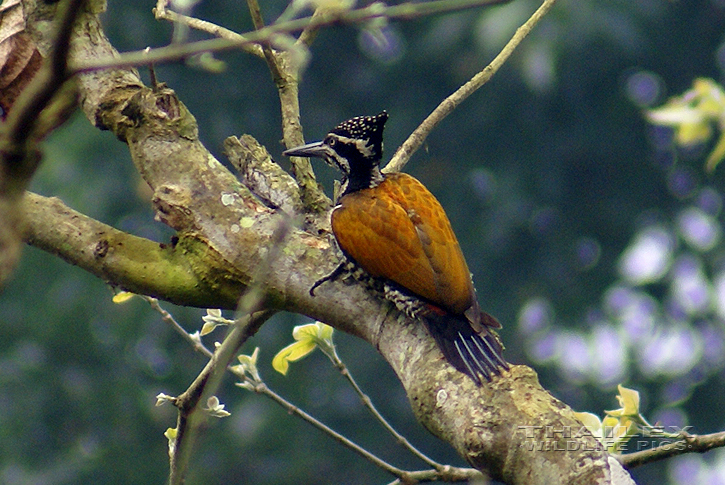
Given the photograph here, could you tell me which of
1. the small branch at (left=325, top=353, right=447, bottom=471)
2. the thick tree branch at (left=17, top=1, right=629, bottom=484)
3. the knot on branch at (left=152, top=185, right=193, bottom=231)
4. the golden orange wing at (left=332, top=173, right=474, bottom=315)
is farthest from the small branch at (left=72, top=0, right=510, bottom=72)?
the golden orange wing at (left=332, top=173, right=474, bottom=315)

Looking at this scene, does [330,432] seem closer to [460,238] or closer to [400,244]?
[400,244]

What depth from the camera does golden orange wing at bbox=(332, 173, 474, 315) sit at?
2.55 metres

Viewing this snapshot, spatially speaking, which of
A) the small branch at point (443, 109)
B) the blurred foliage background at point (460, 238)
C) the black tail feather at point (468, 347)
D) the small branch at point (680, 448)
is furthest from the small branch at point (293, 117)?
Result: the blurred foliage background at point (460, 238)

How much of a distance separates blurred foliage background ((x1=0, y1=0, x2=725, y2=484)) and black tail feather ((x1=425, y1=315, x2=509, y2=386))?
5.55m

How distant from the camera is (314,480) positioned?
9.26m

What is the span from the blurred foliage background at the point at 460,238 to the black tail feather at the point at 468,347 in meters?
5.55

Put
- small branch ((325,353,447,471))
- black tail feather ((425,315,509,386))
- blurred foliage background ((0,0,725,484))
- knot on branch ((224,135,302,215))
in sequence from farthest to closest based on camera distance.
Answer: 1. blurred foliage background ((0,0,725,484))
2. knot on branch ((224,135,302,215))
3. small branch ((325,353,447,471))
4. black tail feather ((425,315,509,386))

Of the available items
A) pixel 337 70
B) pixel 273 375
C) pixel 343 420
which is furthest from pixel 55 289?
pixel 337 70

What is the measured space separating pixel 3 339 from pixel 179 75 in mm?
3453

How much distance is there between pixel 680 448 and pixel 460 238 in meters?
8.08

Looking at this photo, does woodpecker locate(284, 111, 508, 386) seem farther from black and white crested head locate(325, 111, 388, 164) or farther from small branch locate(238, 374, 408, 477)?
small branch locate(238, 374, 408, 477)

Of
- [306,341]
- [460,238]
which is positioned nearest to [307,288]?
[306,341]

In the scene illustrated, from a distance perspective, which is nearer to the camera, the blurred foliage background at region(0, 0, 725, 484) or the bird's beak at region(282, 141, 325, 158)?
the bird's beak at region(282, 141, 325, 158)

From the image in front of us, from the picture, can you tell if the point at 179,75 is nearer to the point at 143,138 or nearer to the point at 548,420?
the point at 143,138
